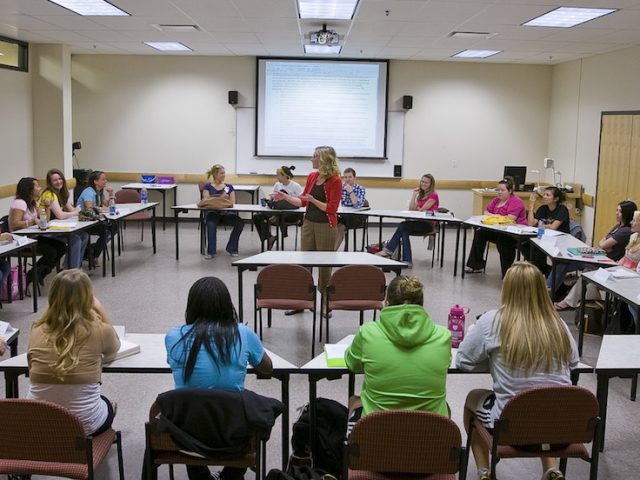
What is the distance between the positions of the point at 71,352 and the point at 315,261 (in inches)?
120

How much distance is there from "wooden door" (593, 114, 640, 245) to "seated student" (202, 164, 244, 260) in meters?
5.30

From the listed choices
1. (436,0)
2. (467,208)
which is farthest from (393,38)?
(467,208)

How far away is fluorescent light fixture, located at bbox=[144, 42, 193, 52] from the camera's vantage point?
10.5m

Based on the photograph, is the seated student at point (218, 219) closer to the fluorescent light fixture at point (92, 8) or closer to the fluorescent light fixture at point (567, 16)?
the fluorescent light fixture at point (92, 8)

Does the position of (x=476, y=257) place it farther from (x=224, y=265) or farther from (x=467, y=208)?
(x=467, y=208)

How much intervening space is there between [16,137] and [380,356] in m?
8.93

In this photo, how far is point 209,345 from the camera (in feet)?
9.07

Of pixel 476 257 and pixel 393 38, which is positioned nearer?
pixel 476 257

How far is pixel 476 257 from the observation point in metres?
8.66

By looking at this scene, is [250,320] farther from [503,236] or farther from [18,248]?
[503,236]

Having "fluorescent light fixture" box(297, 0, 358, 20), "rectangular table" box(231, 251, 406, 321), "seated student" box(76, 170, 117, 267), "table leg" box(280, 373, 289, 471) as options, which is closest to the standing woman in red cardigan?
"rectangular table" box(231, 251, 406, 321)

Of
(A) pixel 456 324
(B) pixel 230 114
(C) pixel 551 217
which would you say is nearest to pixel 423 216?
(C) pixel 551 217

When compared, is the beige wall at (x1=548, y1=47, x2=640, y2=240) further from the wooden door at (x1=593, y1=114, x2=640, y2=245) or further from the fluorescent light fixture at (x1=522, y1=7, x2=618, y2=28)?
the fluorescent light fixture at (x1=522, y1=7, x2=618, y2=28)

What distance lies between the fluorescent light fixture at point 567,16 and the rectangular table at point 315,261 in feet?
10.7
